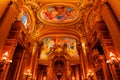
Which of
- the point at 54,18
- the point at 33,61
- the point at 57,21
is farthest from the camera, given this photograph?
the point at 57,21

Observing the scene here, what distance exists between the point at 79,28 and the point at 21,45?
6971 mm

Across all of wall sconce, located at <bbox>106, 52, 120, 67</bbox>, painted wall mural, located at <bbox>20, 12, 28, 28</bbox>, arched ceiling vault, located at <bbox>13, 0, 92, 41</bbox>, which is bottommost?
wall sconce, located at <bbox>106, 52, 120, 67</bbox>

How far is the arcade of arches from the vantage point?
7.08 metres

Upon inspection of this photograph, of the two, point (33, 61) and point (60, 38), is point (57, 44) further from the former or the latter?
point (33, 61)

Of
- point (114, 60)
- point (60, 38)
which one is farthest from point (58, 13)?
point (114, 60)

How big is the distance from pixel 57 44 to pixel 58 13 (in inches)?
206

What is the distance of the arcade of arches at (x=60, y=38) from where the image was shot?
7.08 m

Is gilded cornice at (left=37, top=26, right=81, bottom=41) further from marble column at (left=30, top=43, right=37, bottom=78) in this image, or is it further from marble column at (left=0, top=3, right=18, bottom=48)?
marble column at (left=0, top=3, right=18, bottom=48)

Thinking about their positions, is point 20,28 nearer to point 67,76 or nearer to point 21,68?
point 21,68

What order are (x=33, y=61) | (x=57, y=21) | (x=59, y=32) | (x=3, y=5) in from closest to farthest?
1. (x=3, y=5)
2. (x=33, y=61)
3. (x=57, y=21)
4. (x=59, y=32)

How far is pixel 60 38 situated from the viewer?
17922 millimetres

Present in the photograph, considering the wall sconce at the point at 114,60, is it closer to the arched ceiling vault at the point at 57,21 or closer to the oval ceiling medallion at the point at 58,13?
the arched ceiling vault at the point at 57,21

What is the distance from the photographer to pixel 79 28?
14633 mm

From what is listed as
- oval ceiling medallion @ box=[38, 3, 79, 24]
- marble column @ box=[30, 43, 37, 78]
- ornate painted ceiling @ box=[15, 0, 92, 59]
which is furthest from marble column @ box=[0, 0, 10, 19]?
marble column @ box=[30, 43, 37, 78]
